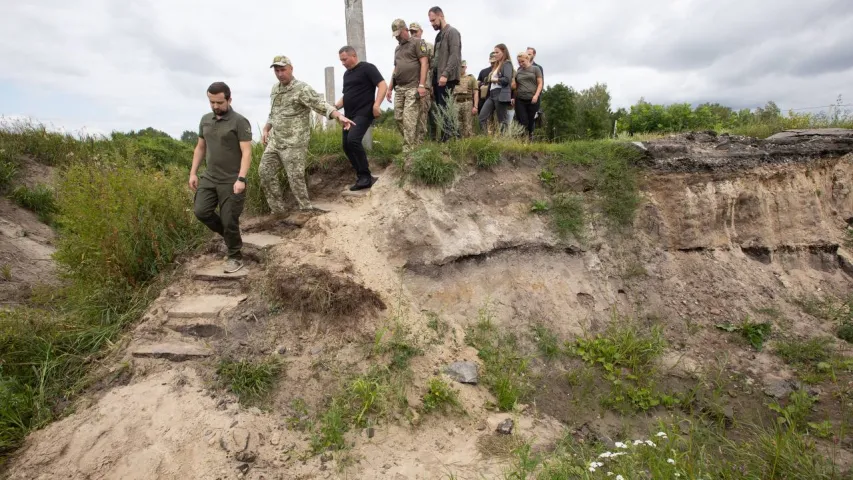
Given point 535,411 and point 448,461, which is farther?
point 535,411

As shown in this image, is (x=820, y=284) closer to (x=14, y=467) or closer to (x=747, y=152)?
(x=747, y=152)

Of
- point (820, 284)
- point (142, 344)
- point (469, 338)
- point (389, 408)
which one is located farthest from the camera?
point (820, 284)

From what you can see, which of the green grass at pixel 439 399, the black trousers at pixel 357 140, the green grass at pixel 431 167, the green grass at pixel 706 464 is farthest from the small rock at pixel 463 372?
the black trousers at pixel 357 140

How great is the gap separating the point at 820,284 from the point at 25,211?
43.3 feet

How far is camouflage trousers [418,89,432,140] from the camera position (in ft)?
21.0

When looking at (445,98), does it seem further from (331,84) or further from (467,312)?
(467,312)

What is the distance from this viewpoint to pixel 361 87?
18.2 ft

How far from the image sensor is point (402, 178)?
5656 millimetres

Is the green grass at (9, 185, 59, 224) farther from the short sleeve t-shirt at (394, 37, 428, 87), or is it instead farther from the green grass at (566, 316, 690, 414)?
the green grass at (566, 316, 690, 414)

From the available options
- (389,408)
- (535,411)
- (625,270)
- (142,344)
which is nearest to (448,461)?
(389,408)

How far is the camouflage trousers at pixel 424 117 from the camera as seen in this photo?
6398mm

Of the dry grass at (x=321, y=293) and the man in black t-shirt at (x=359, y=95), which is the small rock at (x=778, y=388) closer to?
the dry grass at (x=321, y=293)

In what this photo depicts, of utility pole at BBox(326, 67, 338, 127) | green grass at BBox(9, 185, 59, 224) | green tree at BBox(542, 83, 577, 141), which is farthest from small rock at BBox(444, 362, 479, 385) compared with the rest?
green tree at BBox(542, 83, 577, 141)

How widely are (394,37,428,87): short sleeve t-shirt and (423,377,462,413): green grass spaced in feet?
12.8
